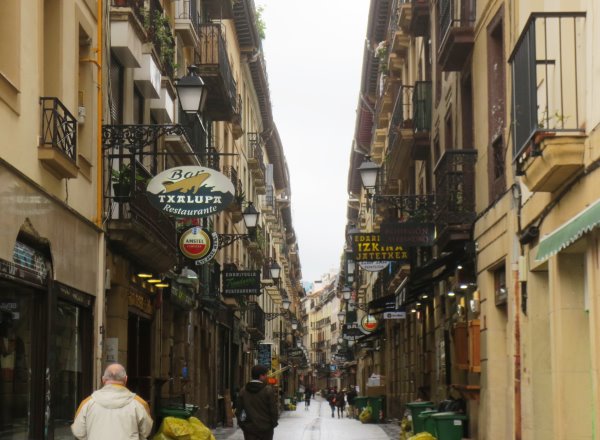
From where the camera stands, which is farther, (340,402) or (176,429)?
(340,402)

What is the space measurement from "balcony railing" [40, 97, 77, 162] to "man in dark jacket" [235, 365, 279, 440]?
3706 mm

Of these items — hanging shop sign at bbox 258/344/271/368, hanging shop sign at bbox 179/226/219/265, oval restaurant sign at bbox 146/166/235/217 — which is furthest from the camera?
hanging shop sign at bbox 258/344/271/368

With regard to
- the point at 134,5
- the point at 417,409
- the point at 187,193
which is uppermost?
the point at 134,5

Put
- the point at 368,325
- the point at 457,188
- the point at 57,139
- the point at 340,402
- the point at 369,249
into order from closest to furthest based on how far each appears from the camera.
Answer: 1. the point at 57,139
2. the point at 457,188
3. the point at 369,249
4. the point at 368,325
5. the point at 340,402

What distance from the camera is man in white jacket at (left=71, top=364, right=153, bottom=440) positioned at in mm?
10031

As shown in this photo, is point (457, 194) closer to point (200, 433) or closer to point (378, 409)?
point (200, 433)

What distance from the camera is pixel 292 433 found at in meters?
31.7

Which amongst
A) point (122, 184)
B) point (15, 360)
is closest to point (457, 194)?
point (122, 184)

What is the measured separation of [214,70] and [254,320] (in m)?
25.1

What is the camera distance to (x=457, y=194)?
20.3 meters

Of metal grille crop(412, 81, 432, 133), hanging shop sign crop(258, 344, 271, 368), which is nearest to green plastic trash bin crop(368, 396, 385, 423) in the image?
hanging shop sign crop(258, 344, 271, 368)

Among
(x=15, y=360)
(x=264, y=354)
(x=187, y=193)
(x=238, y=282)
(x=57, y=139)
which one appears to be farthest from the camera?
(x=264, y=354)

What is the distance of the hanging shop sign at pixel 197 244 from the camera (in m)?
24.5

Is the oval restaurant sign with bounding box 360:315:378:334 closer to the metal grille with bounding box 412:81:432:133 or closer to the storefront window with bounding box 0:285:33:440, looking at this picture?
the metal grille with bounding box 412:81:432:133
